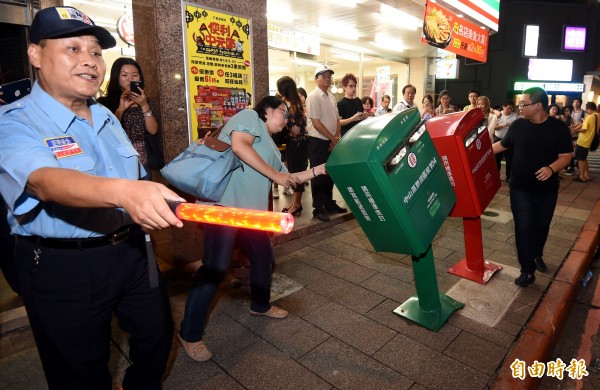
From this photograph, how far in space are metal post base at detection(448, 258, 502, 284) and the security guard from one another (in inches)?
124

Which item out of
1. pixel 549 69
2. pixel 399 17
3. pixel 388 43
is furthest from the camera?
pixel 549 69

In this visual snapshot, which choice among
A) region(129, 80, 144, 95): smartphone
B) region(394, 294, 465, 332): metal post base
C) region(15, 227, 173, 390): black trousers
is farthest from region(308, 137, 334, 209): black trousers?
region(15, 227, 173, 390): black trousers

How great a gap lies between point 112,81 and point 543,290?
4.35 m

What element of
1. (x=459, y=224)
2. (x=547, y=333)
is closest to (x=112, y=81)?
(x=547, y=333)

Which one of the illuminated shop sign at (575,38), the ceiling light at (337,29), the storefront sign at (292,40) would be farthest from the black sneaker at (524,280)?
the illuminated shop sign at (575,38)

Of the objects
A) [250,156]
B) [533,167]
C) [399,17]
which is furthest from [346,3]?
[250,156]

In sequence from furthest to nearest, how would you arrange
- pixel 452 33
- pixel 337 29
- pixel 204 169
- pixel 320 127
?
1. pixel 337 29
2. pixel 452 33
3. pixel 320 127
4. pixel 204 169

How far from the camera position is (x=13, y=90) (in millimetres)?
2725

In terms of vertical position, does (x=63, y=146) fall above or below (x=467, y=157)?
above

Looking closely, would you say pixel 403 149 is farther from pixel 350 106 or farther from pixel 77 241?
pixel 350 106

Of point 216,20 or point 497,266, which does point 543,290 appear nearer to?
point 497,266

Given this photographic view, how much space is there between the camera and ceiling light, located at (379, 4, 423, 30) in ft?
26.2

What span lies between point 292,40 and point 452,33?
3544 mm

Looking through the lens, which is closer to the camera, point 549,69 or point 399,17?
point 399,17
